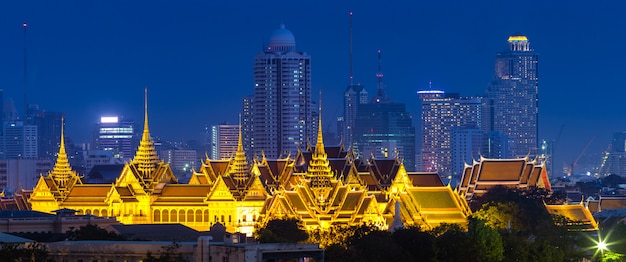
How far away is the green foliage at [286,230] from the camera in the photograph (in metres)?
132

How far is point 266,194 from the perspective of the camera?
17075 cm

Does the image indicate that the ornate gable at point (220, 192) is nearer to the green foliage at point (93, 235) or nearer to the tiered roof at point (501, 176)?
the tiered roof at point (501, 176)

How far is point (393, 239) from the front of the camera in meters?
118

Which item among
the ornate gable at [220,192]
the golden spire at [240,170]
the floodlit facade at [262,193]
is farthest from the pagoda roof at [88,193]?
the golden spire at [240,170]

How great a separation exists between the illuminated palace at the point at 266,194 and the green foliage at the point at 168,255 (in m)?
56.2

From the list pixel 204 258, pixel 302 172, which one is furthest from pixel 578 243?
pixel 204 258

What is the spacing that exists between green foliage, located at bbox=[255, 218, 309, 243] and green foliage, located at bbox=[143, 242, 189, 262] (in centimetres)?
2948

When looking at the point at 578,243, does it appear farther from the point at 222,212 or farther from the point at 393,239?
the point at 222,212

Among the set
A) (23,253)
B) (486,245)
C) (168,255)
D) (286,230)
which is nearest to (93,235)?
(486,245)

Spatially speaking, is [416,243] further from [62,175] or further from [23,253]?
[62,175]

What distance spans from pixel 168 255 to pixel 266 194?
76664mm

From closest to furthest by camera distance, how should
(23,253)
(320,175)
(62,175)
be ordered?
(23,253) → (320,175) → (62,175)

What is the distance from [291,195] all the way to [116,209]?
64.9ft

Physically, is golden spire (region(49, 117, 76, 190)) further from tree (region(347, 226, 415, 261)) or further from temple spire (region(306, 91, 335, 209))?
tree (region(347, 226, 415, 261))
